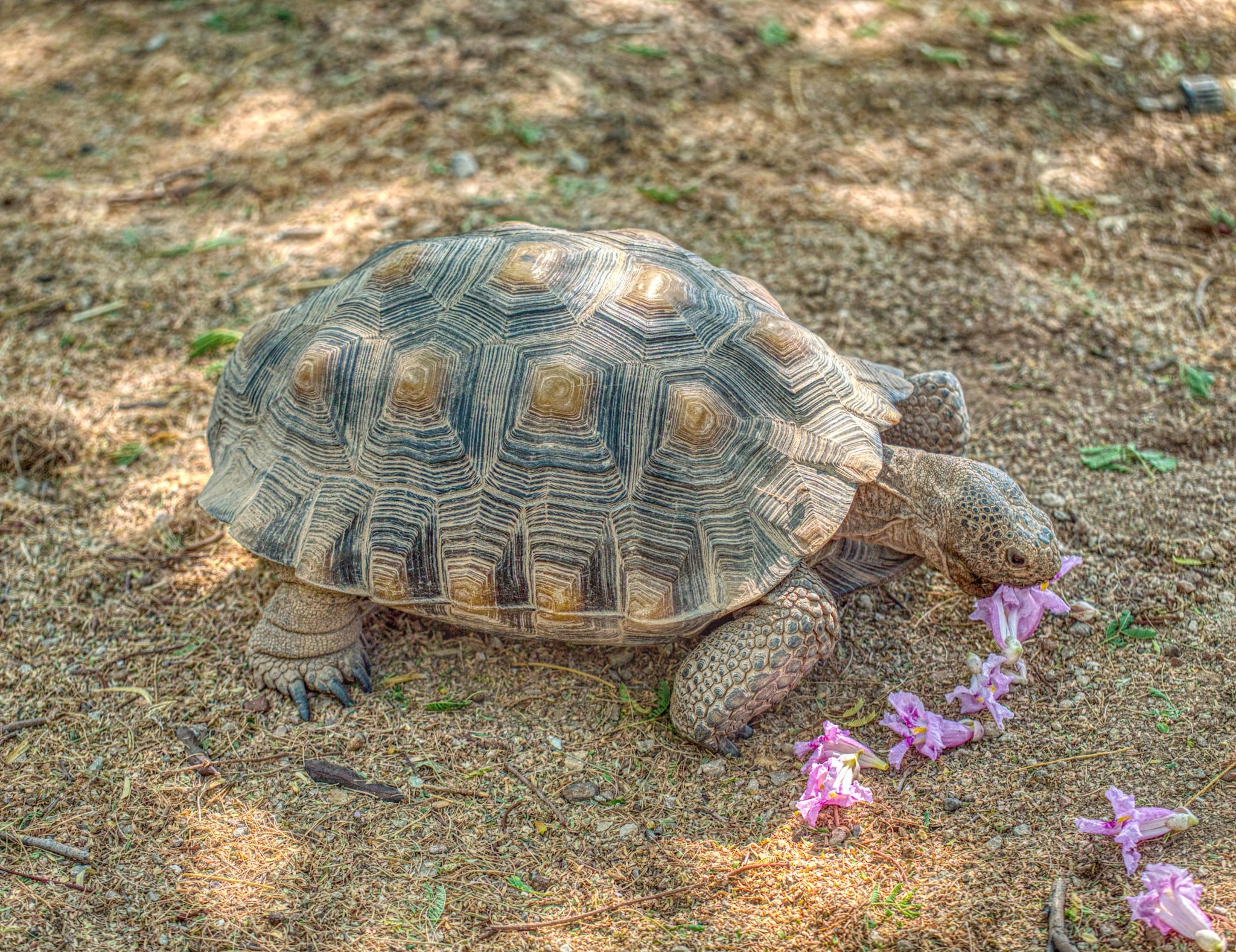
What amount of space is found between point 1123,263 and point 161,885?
448cm

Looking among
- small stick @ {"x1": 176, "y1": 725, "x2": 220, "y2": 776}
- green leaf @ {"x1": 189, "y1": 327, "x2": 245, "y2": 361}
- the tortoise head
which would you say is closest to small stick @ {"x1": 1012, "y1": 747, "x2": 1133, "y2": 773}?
the tortoise head

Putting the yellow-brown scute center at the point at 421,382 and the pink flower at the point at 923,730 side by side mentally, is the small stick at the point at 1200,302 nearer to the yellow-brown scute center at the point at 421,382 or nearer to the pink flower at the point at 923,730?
the pink flower at the point at 923,730

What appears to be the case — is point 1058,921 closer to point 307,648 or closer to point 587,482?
point 587,482

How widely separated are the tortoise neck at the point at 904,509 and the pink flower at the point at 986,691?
341 millimetres

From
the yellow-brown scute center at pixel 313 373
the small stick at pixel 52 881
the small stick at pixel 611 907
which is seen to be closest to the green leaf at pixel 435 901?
the small stick at pixel 611 907

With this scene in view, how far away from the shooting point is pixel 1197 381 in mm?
4137

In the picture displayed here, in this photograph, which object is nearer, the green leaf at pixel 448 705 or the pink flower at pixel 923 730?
the pink flower at pixel 923 730

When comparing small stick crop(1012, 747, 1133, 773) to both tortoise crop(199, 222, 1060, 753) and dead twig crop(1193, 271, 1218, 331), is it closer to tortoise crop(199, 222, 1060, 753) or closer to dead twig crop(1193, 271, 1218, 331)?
tortoise crop(199, 222, 1060, 753)

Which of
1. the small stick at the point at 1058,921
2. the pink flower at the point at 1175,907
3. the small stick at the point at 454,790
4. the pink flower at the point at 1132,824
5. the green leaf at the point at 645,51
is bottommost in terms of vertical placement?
the small stick at the point at 454,790

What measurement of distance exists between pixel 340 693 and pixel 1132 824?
7.30 ft

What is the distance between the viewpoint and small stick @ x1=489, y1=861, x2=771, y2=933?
8.54ft

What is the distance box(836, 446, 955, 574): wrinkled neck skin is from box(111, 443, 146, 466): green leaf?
106 inches

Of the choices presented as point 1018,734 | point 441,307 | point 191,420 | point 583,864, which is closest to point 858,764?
point 1018,734

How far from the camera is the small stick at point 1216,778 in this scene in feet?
9.00
